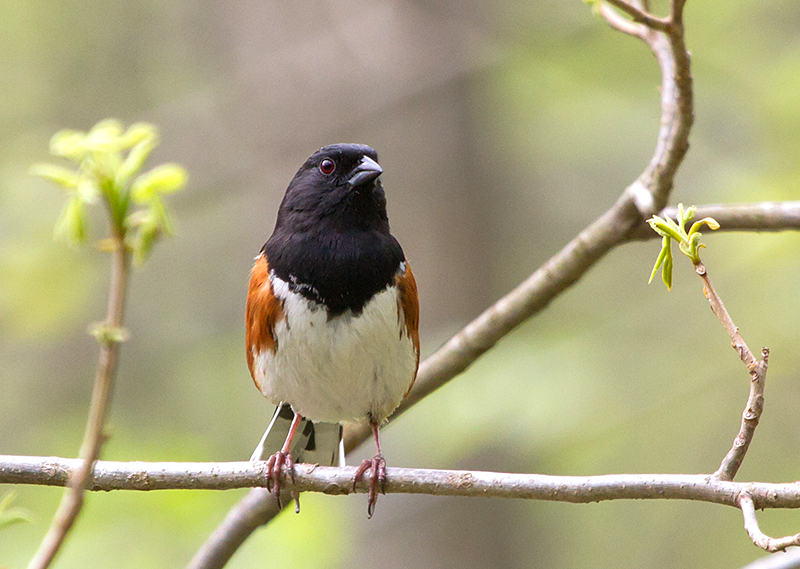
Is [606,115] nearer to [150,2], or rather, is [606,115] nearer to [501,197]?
Answer: [501,197]

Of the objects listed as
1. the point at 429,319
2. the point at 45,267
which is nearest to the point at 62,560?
the point at 45,267

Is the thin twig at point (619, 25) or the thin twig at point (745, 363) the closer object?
A: the thin twig at point (745, 363)

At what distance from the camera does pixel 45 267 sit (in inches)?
233

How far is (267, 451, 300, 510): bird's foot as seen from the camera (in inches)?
110

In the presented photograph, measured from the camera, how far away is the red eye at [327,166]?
12.3 ft

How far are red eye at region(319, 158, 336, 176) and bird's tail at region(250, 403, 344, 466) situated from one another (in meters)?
1.04

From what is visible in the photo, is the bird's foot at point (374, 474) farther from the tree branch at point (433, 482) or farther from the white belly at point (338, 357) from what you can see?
the white belly at point (338, 357)

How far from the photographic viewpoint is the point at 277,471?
2883 mm

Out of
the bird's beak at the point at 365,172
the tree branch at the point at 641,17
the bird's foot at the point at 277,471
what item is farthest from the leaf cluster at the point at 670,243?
the bird's beak at the point at 365,172

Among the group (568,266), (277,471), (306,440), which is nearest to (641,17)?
(568,266)

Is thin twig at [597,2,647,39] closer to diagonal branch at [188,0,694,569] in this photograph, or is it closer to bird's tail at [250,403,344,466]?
diagonal branch at [188,0,694,569]

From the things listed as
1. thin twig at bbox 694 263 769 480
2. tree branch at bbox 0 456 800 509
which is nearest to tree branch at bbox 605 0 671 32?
thin twig at bbox 694 263 769 480

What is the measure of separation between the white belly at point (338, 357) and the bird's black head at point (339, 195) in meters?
0.34

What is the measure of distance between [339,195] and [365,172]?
141 mm
